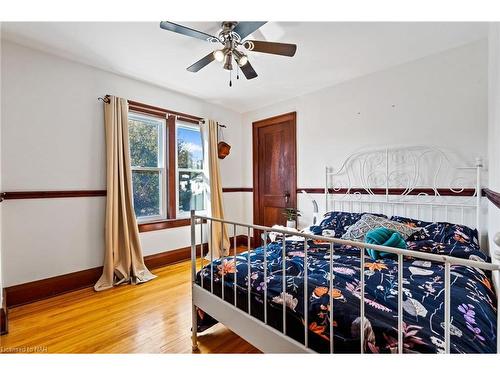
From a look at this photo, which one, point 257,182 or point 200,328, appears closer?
point 200,328

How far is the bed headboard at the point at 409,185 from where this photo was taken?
7.52 feet

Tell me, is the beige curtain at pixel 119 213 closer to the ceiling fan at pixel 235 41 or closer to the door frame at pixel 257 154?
the ceiling fan at pixel 235 41

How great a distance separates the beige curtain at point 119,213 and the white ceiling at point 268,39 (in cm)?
53

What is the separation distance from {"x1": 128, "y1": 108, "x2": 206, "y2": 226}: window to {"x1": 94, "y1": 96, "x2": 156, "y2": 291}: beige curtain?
23 cm

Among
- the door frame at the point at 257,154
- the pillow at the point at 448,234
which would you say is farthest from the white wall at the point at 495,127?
the door frame at the point at 257,154

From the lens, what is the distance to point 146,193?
10.6 feet

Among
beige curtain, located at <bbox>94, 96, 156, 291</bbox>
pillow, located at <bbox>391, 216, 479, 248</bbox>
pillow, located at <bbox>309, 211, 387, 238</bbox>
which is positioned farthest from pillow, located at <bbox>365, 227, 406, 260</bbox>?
beige curtain, located at <bbox>94, 96, 156, 291</bbox>

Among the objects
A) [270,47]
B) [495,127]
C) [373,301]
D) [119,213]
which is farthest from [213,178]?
[495,127]

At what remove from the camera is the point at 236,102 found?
3.96m

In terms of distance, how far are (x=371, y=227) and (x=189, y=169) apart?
250 centimetres

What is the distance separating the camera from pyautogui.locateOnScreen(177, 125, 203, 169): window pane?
3.58 m
